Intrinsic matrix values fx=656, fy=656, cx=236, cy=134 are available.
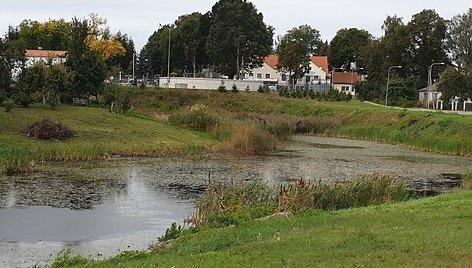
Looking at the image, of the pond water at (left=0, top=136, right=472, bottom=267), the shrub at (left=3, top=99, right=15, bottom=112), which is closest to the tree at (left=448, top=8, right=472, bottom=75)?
the pond water at (left=0, top=136, right=472, bottom=267)

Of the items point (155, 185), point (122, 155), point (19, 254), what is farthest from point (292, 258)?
point (122, 155)

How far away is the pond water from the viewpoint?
721 inches

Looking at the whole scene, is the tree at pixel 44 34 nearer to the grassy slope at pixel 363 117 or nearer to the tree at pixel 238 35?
the tree at pixel 238 35

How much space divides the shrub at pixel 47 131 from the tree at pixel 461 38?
249 feet

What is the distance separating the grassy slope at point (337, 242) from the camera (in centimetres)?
1134

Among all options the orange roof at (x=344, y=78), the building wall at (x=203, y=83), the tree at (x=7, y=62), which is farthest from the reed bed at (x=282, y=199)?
the orange roof at (x=344, y=78)

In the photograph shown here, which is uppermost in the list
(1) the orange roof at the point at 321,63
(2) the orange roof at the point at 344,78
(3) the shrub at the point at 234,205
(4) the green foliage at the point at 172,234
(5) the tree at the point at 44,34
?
(5) the tree at the point at 44,34

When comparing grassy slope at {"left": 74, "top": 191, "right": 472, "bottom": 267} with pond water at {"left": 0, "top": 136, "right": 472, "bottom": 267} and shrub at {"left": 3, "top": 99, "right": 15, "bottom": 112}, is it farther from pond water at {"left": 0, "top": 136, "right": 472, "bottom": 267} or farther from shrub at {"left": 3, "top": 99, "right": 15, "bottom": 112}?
shrub at {"left": 3, "top": 99, "right": 15, "bottom": 112}

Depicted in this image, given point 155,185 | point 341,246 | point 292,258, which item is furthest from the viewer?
point 155,185

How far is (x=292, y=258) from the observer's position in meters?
11.6

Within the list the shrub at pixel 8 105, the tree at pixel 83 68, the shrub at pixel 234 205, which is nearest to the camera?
the shrub at pixel 234 205

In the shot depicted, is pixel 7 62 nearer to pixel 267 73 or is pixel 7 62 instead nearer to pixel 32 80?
pixel 32 80

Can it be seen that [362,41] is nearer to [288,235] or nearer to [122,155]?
[122,155]

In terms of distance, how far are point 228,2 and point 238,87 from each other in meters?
12.6
